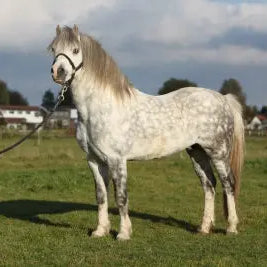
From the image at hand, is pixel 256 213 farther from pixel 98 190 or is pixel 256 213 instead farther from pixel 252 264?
pixel 252 264

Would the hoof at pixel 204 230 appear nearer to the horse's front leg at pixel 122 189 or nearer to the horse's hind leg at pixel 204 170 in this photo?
the horse's hind leg at pixel 204 170

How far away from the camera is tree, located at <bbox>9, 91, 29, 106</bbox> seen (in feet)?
430

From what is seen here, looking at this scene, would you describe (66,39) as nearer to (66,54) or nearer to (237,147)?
(66,54)

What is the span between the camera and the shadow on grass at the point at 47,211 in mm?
9047

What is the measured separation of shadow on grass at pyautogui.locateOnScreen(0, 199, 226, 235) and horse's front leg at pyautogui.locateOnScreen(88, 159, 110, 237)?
520 mm

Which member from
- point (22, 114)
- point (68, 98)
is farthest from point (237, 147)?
point (22, 114)

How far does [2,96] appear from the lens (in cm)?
11462

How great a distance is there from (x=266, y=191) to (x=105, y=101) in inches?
296

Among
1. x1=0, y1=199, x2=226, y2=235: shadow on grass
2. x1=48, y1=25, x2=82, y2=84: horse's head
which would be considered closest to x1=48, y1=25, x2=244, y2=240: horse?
x1=48, y1=25, x2=82, y2=84: horse's head

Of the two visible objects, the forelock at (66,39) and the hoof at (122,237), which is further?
the hoof at (122,237)

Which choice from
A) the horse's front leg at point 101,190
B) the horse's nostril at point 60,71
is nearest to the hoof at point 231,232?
the horse's front leg at point 101,190

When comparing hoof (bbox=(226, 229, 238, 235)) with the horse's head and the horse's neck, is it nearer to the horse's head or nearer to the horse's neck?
the horse's neck

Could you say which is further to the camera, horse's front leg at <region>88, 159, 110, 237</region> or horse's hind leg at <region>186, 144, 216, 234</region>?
horse's hind leg at <region>186, 144, 216, 234</region>

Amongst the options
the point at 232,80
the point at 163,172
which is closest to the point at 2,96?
the point at 232,80
